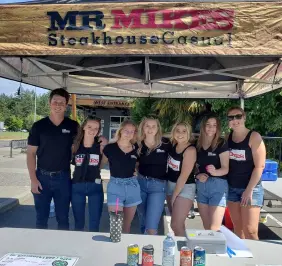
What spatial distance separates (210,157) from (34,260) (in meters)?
1.95

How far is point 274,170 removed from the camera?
5.76m

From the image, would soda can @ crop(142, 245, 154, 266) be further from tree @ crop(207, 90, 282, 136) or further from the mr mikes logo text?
tree @ crop(207, 90, 282, 136)

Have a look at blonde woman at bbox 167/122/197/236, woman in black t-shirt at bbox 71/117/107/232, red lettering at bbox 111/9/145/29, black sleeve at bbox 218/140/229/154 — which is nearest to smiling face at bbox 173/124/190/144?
blonde woman at bbox 167/122/197/236

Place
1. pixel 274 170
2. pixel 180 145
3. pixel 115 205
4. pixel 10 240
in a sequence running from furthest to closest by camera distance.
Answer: pixel 274 170 < pixel 180 145 < pixel 115 205 < pixel 10 240

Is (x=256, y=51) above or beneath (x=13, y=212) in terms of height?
above

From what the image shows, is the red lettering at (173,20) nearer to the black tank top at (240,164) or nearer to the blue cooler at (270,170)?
the black tank top at (240,164)

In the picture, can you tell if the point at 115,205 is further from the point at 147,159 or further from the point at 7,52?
the point at 7,52

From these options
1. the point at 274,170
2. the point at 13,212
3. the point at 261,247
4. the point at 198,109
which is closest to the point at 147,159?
the point at 261,247

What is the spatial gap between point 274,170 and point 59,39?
4.47m

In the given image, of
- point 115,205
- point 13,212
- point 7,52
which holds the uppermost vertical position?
point 7,52

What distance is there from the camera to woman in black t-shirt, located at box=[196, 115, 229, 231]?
3348 millimetres

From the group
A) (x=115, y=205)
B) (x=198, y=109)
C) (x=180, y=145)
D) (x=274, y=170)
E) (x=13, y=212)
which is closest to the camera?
(x=115, y=205)

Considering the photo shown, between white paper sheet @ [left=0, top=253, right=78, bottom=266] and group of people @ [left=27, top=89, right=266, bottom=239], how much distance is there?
1111 mm

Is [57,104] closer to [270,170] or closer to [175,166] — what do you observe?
[175,166]
